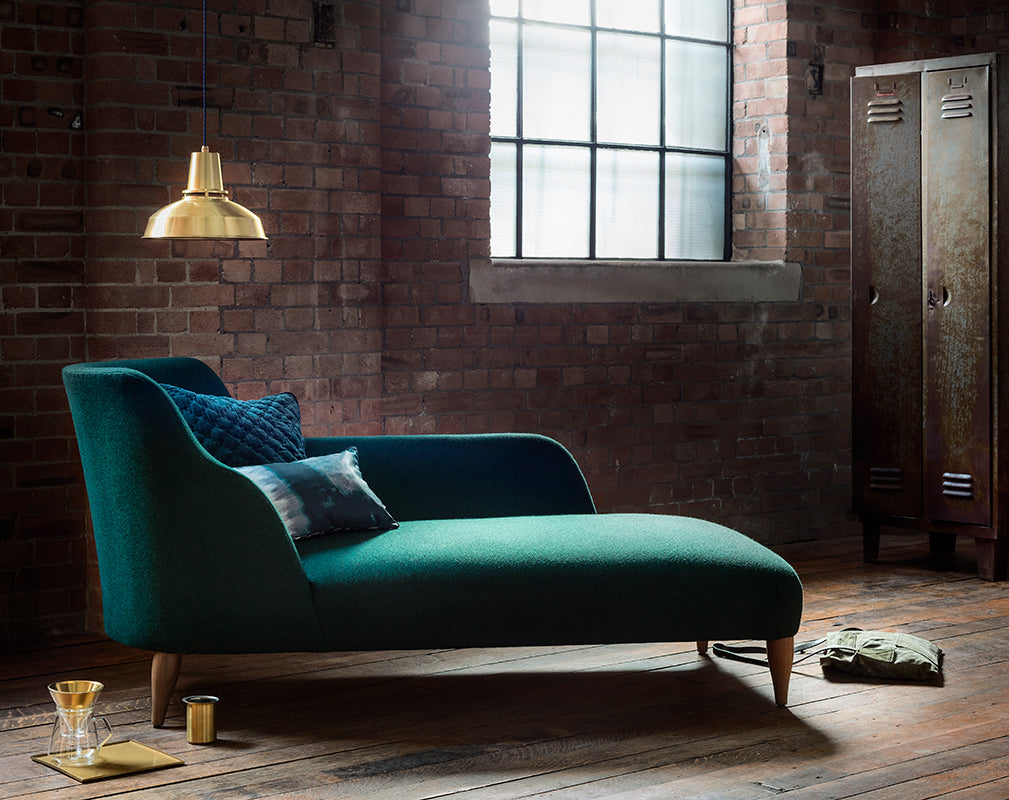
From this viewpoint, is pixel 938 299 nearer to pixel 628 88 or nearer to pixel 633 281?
pixel 633 281

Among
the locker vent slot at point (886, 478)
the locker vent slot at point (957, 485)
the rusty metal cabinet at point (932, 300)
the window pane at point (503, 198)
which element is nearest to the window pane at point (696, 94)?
the rusty metal cabinet at point (932, 300)

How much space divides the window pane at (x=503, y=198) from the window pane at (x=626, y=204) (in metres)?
0.43

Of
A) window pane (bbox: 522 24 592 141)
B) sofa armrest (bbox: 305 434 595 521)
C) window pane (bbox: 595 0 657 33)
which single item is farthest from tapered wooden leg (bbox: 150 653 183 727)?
window pane (bbox: 595 0 657 33)

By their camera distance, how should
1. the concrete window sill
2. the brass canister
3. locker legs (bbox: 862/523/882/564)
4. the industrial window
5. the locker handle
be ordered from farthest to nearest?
locker legs (bbox: 862/523/882/564) < the industrial window < the locker handle < the concrete window sill < the brass canister

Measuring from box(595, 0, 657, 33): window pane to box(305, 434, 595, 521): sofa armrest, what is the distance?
2.32m

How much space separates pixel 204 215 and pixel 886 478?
3110 mm

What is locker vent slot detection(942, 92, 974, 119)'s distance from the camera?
5121 mm

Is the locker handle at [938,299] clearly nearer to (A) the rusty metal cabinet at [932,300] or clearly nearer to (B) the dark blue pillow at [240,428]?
(A) the rusty metal cabinet at [932,300]

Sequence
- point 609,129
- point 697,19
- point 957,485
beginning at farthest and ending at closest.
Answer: point 697,19 → point 609,129 → point 957,485

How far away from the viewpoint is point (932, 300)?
524cm

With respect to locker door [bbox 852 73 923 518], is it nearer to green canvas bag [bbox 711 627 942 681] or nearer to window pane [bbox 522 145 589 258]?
window pane [bbox 522 145 589 258]

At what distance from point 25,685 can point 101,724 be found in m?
0.55

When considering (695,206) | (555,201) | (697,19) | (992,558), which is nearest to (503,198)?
(555,201)

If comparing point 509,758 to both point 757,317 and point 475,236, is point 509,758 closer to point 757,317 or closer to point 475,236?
point 475,236
